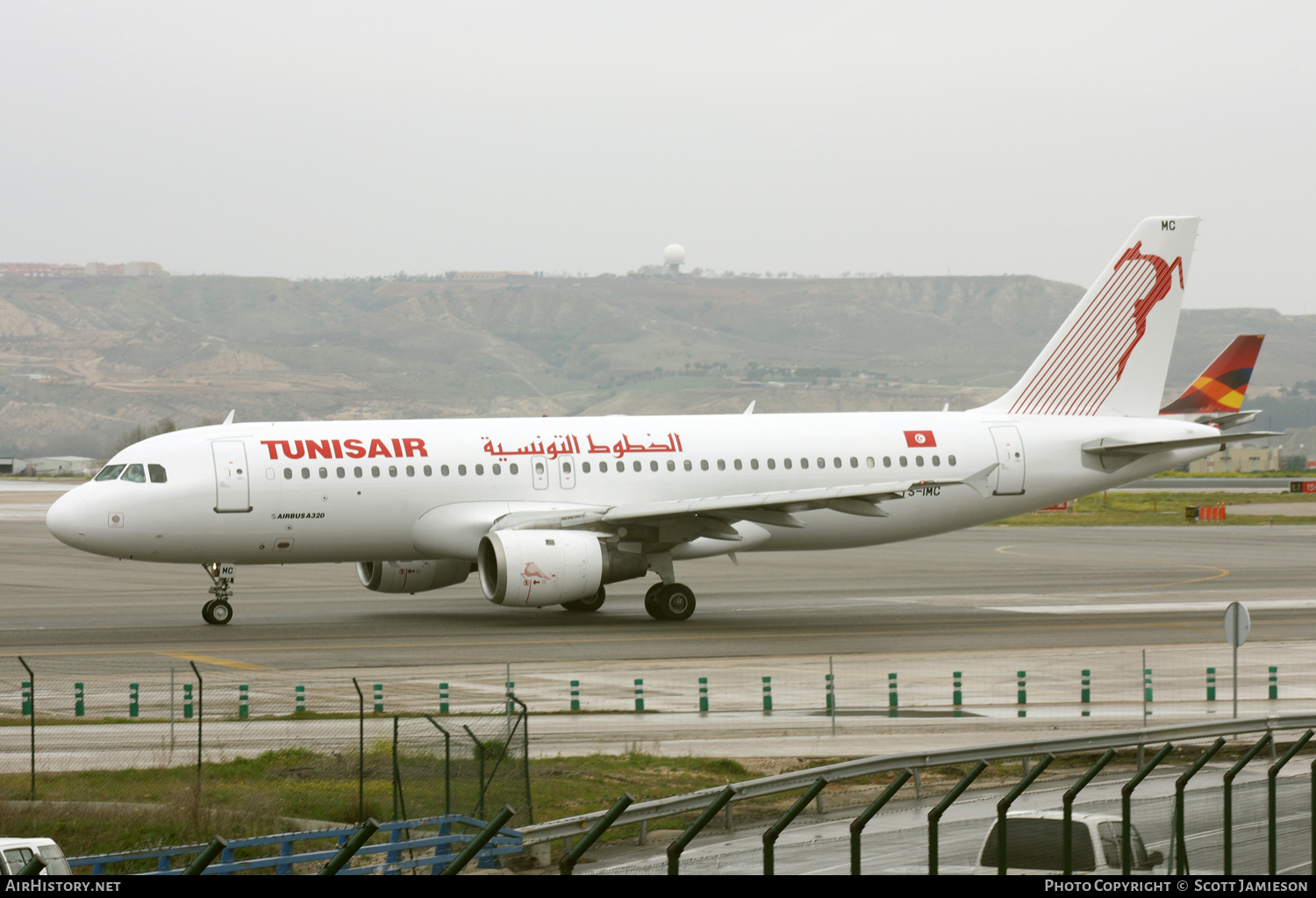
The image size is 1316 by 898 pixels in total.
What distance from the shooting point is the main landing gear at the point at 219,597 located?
35250mm

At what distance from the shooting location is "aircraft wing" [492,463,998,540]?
34031 millimetres

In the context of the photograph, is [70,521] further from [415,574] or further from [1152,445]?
[1152,445]

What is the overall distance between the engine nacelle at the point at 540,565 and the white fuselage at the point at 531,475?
A: 2067 mm

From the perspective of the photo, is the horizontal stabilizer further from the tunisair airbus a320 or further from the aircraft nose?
the aircraft nose

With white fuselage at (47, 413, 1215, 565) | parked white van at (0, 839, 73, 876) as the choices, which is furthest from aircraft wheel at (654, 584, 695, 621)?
parked white van at (0, 839, 73, 876)

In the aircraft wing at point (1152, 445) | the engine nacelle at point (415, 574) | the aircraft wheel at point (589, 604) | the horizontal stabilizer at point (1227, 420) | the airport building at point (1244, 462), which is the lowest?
the airport building at point (1244, 462)

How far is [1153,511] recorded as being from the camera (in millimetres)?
90312

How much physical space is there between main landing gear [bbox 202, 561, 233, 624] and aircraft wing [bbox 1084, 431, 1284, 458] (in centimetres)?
2142

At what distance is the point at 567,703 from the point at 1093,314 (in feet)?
74.9

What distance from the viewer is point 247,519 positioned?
3438 cm

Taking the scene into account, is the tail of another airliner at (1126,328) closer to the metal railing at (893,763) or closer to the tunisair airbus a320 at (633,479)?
the tunisair airbus a320 at (633,479)

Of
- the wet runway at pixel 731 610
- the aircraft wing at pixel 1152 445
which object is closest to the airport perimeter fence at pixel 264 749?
the wet runway at pixel 731 610

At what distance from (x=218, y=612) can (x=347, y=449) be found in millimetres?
4693
